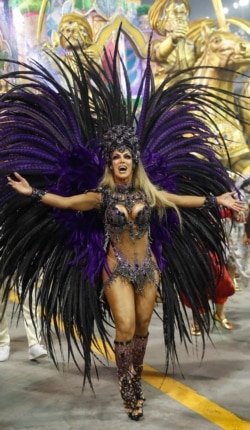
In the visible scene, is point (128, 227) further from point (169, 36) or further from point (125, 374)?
point (169, 36)

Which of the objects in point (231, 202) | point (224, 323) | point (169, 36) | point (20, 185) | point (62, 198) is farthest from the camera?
point (169, 36)

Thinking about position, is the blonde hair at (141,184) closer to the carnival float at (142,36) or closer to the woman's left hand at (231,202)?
the woman's left hand at (231,202)

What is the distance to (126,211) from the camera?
2.95m

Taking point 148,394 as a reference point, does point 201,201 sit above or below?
above

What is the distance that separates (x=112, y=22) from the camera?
818 cm

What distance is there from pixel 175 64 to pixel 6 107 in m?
5.67

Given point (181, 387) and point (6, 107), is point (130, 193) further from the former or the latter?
point (181, 387)

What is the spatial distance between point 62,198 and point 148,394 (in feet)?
4.67

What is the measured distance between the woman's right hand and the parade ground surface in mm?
1318

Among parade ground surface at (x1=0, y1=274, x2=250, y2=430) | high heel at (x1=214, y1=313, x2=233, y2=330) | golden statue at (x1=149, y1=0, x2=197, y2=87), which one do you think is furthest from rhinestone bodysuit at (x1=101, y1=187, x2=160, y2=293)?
golden statue at (x1=149, y1=0, x2=197, y2=87)

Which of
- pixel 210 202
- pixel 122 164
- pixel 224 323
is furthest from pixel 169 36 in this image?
pixel 122 164

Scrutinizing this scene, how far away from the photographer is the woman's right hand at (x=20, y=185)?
281 cm

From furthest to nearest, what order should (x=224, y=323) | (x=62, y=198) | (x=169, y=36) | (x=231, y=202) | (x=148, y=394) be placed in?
(x=169, y=36)
(x=224, y=323)
(x=148, y=394)
(x=231, y=202)
(x=62, y=198)

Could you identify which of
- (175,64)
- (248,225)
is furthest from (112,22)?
(248,225)
